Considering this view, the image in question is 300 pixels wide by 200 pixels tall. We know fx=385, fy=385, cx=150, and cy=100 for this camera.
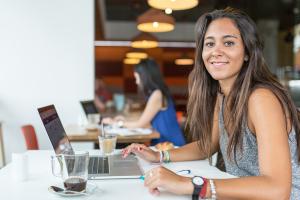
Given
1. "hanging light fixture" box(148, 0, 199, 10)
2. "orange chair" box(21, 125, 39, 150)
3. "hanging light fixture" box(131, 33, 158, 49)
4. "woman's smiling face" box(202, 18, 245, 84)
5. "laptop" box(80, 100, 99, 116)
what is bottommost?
"orange chair" box(21, 125, 39, 150)

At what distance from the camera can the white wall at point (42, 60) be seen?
4594 millimetres

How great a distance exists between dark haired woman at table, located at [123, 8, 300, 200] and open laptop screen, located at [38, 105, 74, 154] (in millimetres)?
328

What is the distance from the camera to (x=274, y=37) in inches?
328

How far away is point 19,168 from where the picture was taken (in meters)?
1.50

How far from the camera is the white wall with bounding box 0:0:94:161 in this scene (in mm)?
4594

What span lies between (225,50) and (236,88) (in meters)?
0.17

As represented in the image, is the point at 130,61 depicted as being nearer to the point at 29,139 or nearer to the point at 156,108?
the point at 156,108

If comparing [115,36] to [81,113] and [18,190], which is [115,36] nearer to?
[81,113]

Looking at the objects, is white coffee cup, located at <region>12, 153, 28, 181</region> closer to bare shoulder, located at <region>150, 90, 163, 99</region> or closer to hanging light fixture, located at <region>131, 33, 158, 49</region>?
bare shoulder, located at <region>150, 90, 163, 99</region>

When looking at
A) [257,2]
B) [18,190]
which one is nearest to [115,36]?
[257,2]

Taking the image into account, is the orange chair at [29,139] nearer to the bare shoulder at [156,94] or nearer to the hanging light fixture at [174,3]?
the bare shoulder at [156,94]

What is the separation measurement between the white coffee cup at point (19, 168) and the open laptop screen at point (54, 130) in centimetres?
16

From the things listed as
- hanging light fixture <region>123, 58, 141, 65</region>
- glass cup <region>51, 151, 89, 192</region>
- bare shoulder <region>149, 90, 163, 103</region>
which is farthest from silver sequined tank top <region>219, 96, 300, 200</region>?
hanging light fixture <region>123, 58, 141, 65</region>

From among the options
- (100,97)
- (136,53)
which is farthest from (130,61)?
(100,97)
